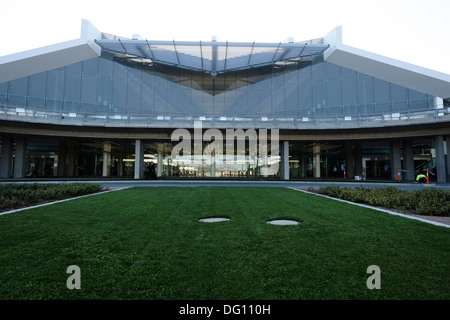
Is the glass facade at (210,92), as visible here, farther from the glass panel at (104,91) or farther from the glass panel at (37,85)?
the glass panel at (37,85)

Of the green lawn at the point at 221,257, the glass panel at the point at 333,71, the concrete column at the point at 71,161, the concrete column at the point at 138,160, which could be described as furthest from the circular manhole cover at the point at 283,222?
the concrete column at the point at 71,161

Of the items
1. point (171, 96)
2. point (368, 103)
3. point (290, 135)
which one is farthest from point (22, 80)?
point (368, 103)

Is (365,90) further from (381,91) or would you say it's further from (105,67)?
(105,67)

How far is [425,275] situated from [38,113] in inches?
1370

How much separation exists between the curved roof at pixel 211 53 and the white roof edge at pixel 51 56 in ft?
6.21

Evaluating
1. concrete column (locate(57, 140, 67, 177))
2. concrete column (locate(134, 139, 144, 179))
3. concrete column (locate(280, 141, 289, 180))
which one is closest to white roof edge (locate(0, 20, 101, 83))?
concrete column (locate(57, 140, 67, 177))

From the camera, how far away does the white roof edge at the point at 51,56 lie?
29.3 metres

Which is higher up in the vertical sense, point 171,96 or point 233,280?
point 171,96

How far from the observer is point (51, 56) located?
107ft

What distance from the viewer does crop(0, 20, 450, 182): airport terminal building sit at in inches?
1211

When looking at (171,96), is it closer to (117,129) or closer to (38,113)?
(117,129)

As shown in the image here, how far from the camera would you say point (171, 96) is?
4219cm

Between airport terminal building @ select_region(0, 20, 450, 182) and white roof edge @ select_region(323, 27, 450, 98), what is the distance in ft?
0.48

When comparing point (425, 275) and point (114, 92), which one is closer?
point (425, 275)
